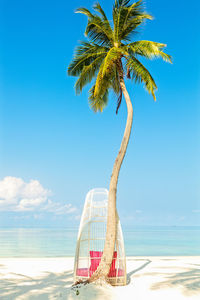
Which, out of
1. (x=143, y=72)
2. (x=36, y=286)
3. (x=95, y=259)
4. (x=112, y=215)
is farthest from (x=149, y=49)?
(x=36, y=286)

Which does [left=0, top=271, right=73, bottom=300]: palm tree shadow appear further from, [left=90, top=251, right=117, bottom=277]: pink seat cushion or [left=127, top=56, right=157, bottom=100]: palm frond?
[left=127, top=56, right=157, bottom=100]: palm frond

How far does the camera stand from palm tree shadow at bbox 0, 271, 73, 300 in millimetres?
6372

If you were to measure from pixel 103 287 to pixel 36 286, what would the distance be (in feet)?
4.90

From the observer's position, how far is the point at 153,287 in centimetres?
700

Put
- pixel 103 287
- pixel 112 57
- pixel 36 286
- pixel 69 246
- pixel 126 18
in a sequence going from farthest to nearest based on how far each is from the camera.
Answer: pixel 69 246 < pixel 126 18 < pixel 112 57 < pixel 36 286 < pixel 103 287

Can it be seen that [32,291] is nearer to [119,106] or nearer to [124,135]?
[124,135]

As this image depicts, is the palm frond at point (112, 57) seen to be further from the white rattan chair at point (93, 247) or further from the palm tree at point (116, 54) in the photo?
the white rattan chair at point (93, 247)

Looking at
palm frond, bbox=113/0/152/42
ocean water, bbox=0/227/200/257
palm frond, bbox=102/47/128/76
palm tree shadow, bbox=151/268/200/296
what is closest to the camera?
palm tree shadow, bbox=151/268/200/296

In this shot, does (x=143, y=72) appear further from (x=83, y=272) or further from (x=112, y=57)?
(x=83, y=272)

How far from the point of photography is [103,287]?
661 cm

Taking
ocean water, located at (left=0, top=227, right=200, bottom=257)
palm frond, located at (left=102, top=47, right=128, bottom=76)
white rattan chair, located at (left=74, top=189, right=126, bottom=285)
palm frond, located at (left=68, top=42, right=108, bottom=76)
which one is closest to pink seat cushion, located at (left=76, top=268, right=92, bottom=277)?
white rattan chair, located at (left=74, top=189, right=126, bottom=285)

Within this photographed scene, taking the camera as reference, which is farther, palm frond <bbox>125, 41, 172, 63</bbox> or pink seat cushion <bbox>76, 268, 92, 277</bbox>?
palm frond <bbox>125, 41, 172, 63</bbox>

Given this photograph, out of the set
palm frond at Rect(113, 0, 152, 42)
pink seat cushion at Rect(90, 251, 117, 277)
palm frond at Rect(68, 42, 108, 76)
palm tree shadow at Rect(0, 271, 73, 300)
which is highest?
palm frond at Rect(113, 0, 152, 42)

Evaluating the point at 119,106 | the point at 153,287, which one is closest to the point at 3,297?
the point at 153,287
